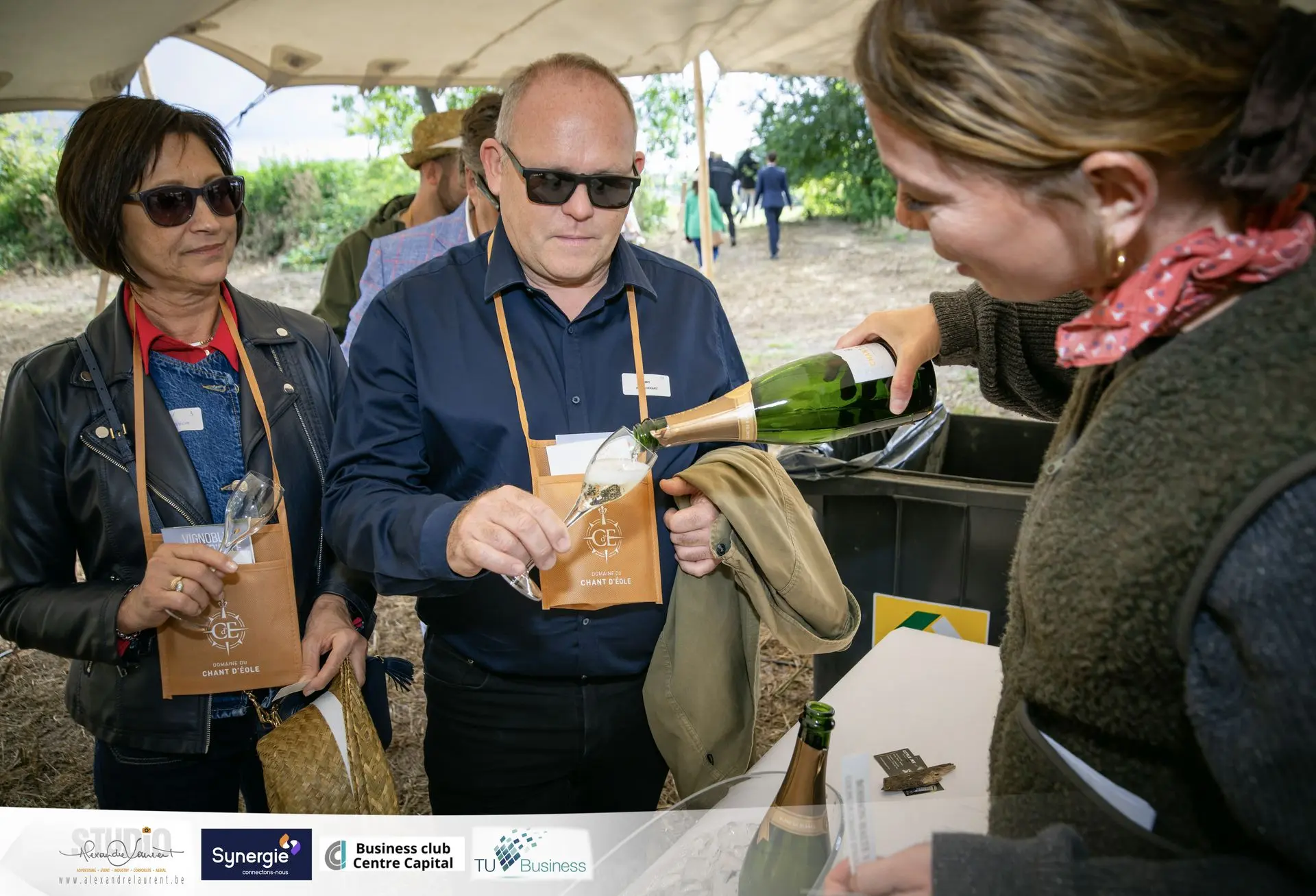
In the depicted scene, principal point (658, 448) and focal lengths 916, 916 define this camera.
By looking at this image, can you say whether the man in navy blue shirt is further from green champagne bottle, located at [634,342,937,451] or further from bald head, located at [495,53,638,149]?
green champagne bottle, located at [634,342,937,451]

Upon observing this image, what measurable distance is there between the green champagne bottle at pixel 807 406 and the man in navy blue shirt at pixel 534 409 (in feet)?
0.65

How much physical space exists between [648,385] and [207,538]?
0.92m

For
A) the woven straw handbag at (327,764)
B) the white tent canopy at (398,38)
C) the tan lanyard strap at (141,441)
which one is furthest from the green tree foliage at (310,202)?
the woven straw handbag at (327,764)

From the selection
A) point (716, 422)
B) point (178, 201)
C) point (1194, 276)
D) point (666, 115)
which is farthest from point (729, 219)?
point (1194, 276)

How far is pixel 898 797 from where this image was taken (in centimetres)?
123

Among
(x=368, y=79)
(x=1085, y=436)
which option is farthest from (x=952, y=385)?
(x=1085, y=436)

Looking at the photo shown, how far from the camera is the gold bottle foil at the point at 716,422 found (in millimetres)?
1413

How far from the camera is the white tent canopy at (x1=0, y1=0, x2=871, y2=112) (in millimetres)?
2947

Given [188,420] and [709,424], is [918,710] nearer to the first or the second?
[709,424]

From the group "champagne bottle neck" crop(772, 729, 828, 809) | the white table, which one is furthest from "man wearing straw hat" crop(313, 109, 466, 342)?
"champagne bottle neck" crop(772, 729, 828, 809)

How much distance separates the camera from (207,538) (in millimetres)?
1808

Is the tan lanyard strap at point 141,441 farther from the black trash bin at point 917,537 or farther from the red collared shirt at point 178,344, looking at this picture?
the black trash bin at point 917,537

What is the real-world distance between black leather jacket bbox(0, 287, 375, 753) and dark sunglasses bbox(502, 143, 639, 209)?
31.6 inches

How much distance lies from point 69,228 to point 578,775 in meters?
1.56
